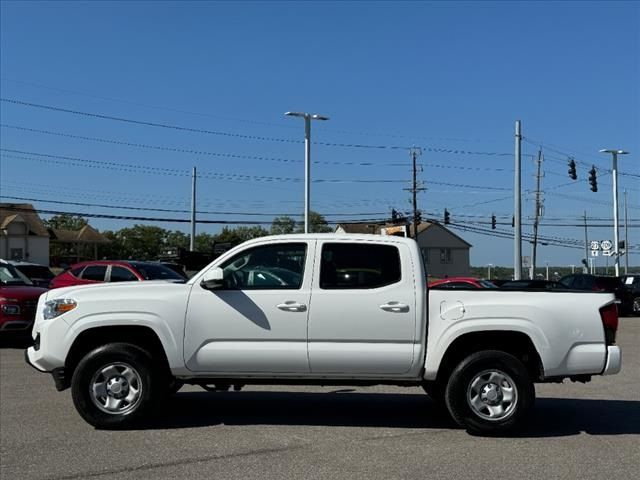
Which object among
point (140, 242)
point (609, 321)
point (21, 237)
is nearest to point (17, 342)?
point (609, 321)

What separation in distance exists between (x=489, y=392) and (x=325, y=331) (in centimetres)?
167

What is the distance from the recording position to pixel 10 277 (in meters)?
15.3

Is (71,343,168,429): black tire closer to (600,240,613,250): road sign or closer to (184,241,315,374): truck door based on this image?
(184,241,315,374): truck door

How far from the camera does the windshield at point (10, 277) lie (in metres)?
14.9

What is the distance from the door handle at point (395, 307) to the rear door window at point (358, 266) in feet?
0.72

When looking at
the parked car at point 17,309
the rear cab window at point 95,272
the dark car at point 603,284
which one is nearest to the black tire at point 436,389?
the parked car at point 17,309

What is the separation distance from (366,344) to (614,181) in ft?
126

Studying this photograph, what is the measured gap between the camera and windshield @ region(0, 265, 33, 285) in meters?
14.9

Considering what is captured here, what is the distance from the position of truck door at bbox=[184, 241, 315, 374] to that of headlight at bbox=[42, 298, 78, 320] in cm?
118

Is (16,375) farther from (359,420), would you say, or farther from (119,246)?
(119,246)

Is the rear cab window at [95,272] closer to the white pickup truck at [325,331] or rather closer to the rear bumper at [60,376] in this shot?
the rear bumper at [60,376]

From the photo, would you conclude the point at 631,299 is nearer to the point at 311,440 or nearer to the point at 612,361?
the point at 612,361

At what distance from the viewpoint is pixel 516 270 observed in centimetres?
3284

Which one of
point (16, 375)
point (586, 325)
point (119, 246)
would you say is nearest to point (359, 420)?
point (586, 325)
